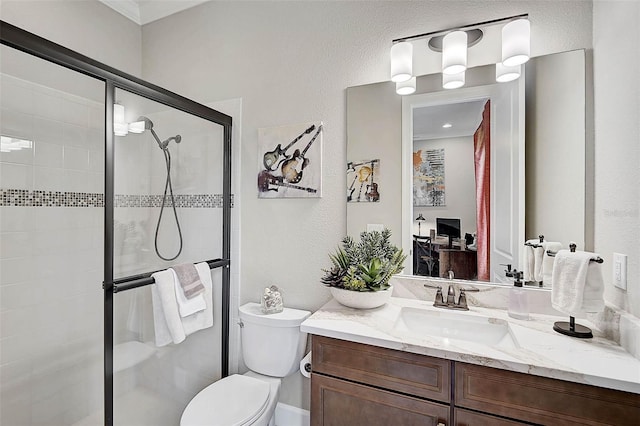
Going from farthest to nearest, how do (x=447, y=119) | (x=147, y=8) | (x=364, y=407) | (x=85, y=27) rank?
1. (x=147, y=8)
2. (x=85, y=27)
3. (x=447, y=119)
4. (x=364, y=407)

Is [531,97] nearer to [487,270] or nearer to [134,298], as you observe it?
[487,270]

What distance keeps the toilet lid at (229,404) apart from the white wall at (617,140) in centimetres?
152

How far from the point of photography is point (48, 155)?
1.75 metres

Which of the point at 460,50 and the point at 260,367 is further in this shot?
the point at 260,367

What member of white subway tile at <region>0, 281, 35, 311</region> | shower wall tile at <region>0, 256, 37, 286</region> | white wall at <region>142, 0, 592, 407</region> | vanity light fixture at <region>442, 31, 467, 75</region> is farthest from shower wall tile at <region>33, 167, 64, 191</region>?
vanity light fixture at <region>442, 31, 467, 75</region>

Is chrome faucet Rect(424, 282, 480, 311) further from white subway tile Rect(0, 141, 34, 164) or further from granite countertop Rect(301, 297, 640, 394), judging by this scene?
white subway tile Rect(0, 141, 34, 164)

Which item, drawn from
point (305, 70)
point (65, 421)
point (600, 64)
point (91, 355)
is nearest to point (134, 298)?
point (91, 355)

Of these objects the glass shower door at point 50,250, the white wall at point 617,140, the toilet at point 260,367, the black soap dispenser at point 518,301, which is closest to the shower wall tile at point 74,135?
the glass shower door at point 50,250

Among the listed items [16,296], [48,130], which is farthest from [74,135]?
[16,296]

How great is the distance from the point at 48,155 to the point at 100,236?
54cm

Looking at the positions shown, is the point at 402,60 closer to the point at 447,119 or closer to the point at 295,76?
the point at 447,119

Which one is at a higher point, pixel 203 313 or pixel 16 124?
pixel 16 124

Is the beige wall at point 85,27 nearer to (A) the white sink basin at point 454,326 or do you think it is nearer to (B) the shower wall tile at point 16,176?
(B) the shower wall tile at point 16,176

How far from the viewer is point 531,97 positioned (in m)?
1.44
